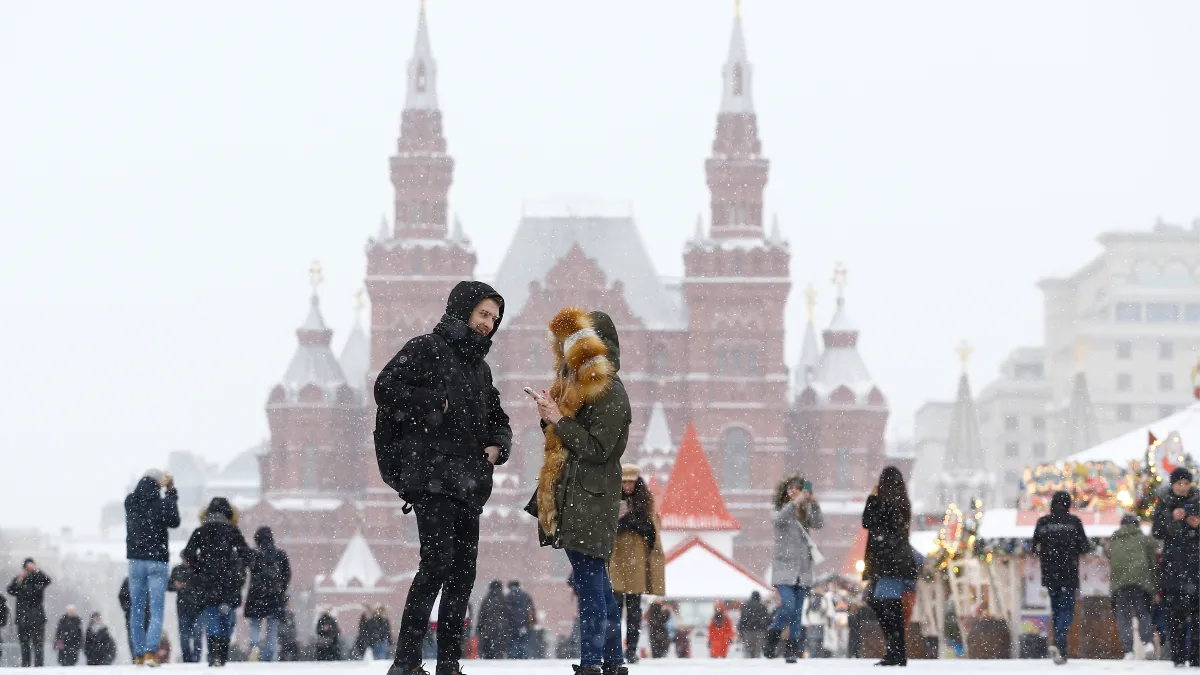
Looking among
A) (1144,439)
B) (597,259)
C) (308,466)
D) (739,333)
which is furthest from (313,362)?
(1144,439)

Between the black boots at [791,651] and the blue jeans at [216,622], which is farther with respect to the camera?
the blue jeans at [216,622]

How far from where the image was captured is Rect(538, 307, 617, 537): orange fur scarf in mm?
9250

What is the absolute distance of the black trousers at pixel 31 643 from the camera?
1944cm

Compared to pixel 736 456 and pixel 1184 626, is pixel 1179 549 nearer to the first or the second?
pixel 1184 626

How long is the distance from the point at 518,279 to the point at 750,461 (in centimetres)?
1066

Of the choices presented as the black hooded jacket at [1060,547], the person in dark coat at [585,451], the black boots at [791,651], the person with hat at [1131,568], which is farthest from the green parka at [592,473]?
the person with hat at [1131,568]

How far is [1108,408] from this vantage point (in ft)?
378

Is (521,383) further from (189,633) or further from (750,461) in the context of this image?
(189,633)

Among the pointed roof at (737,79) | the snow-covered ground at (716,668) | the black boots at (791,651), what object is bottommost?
the snow-covered ground at (716,668)

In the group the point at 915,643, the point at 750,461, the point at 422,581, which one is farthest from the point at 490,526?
the point at 422,581

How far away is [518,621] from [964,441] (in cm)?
8507

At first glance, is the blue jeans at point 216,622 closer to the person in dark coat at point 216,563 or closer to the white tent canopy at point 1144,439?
the person in dark coat at point 216,563

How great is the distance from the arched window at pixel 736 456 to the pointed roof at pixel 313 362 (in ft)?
44.9

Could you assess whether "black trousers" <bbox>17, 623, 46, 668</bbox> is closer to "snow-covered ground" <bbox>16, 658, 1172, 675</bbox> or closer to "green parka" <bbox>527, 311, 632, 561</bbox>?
"snow-covered ground" <bbox>16, 658, 1172, 675</bbox>
